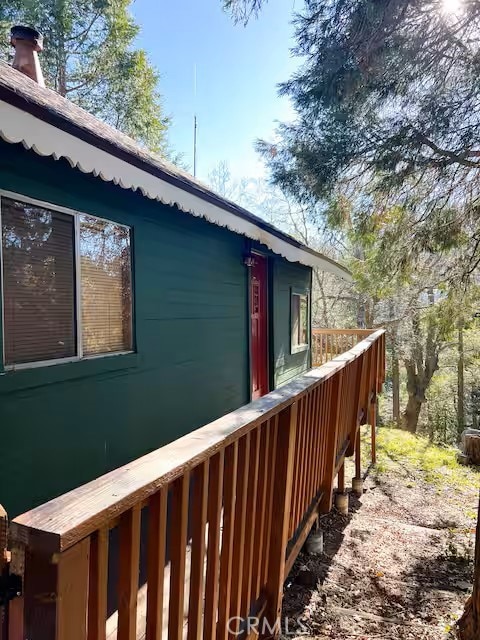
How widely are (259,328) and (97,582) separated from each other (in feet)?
20.4

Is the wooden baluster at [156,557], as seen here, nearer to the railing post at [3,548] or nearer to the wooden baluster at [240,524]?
the railing post at [3,548]

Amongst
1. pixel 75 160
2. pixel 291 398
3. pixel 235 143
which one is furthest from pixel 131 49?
pixel 291 398

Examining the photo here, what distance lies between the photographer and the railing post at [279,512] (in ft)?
6.84

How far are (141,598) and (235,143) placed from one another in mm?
23099

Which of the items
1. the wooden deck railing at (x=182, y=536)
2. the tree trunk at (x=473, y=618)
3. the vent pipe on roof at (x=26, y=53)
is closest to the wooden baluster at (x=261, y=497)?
the wooden deck railing at (x=182, y=536)

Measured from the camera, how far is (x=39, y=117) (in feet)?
6.75

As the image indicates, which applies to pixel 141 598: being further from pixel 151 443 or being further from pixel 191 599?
pixel 151 443

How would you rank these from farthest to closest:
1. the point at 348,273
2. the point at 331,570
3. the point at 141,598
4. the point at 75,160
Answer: the point at 348,273
the point at 331,570
the point at 75,160
the point at 141,598

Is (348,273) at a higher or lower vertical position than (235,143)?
lower

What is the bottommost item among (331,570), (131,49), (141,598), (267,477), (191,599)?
(331,570)

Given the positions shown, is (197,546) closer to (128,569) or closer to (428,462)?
(128,569)

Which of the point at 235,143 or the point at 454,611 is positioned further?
the point at 235,143

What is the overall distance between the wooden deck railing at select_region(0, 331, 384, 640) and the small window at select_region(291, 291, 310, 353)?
19.0 feet

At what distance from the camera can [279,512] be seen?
2129 mm
